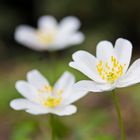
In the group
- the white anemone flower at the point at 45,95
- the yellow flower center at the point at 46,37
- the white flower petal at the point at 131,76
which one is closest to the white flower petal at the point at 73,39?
the yellow flower center at the point at 46,37

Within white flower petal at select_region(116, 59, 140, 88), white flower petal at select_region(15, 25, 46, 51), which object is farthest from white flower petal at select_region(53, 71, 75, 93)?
white flower petal at select_region(15, 25, 46, 51)

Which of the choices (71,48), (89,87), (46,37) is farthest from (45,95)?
(71,48)

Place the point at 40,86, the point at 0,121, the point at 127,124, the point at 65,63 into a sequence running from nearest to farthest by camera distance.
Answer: the point at 40,86 < the point at 127,124 < the point at 0,121 < the point at 65,63

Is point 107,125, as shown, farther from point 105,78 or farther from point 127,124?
point 105,78

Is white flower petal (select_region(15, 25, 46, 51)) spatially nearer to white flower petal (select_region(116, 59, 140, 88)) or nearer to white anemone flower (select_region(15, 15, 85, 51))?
white anemone flower (select_region(15, 15, 85, 51))

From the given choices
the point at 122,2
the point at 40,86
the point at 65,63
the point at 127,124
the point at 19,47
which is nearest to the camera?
the point at 40,86

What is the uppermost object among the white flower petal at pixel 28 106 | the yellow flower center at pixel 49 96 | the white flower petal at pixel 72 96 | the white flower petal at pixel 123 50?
the white flower petal at pixel 123 50

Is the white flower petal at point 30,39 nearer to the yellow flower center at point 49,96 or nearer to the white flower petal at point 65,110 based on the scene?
the yellow flower center at point 49,96

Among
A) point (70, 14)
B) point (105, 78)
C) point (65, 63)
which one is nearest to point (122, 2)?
point (70, 14)

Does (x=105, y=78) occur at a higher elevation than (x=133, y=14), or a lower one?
lower
